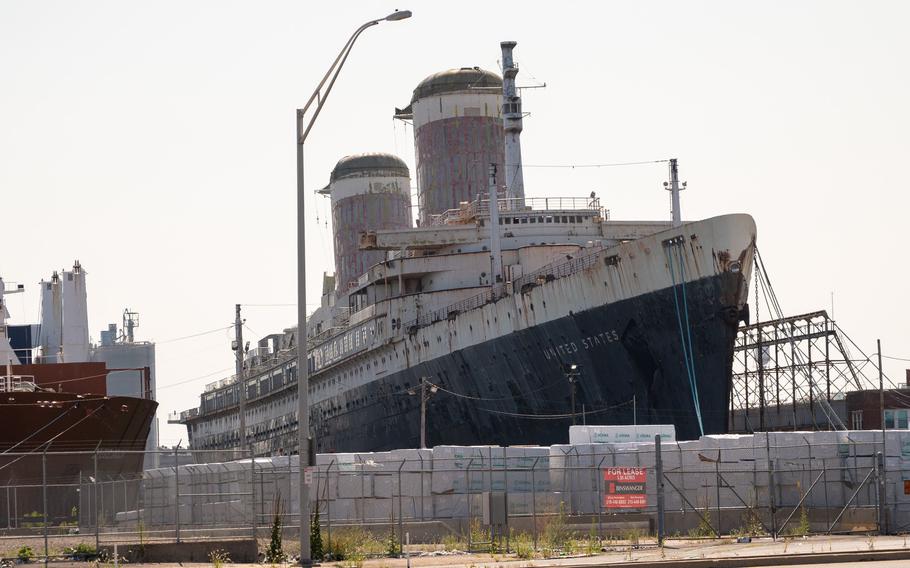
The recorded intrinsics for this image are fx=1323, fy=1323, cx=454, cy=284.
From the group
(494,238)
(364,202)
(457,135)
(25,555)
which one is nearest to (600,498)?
(25,555)

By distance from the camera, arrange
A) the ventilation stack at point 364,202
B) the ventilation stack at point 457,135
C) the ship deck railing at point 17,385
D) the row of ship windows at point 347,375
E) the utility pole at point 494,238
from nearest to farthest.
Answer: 1. the ship deck railing at point 17,385
2. the utility pole at point 494,238
3. the row of ship windows at point 347,375
4. the ventilation stack at point 457,135
5. the ventilation stack at point 364,202

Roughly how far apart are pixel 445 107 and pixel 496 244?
22.2 meters

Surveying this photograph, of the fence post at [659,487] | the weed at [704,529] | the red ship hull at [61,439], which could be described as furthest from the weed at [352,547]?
the red ship hull at [61,439]

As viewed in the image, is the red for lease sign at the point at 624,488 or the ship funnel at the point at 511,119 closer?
the red for lease sign at the point at 624,488

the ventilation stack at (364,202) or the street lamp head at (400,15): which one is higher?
the ventilation stack at (364,202)

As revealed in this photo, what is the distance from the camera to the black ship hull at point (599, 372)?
44.5 metres

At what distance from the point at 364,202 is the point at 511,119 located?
24962mm

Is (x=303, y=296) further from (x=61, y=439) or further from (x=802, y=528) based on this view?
(x=61, y=439)

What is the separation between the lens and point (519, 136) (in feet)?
203

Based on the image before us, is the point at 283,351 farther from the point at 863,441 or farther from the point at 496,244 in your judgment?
the point at 863,441

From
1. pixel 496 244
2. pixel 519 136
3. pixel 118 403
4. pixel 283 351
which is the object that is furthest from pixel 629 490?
pixel 283 351

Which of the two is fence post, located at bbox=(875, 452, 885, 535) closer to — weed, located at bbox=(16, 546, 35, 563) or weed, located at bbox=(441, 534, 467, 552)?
weed, located at bbox=(441, 534, 467, 552)

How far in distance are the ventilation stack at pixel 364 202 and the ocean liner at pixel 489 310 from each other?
0.38ft

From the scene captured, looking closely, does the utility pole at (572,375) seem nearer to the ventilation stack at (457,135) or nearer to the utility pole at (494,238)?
the utility pole at (494,238)
